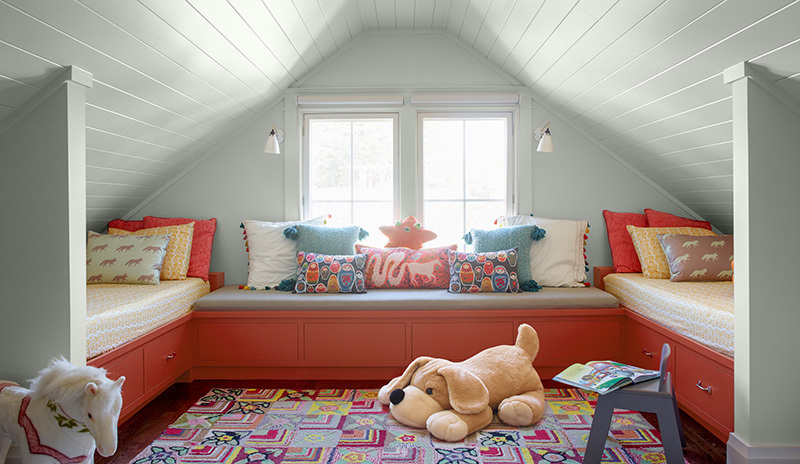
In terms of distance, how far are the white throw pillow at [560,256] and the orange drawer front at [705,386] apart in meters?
1.03

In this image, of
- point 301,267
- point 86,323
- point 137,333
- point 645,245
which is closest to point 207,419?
point 137,333

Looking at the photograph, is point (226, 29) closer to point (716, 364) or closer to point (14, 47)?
point (14, 47)

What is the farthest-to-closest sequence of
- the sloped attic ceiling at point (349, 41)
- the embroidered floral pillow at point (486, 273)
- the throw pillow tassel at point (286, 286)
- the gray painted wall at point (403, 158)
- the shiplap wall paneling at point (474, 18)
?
the gray painted wall at point (403, 158) → the throw pillow tassel at point (286, 286) → the embroidered floral pillow at point (486, 273) → the shiplap wall paneling at point (474, 18) → the sloped attic ceiling at point (349, 41)

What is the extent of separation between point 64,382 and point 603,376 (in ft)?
6.27

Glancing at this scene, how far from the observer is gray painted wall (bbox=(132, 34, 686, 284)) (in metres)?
3.78

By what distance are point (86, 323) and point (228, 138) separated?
1946 mm

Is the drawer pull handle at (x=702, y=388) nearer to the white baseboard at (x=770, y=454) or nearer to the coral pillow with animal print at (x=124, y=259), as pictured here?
the white baseboard at (x=770, y=454)

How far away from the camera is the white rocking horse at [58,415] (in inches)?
66.8

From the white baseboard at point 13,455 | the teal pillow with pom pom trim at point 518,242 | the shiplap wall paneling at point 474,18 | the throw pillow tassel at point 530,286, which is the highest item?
the shiplap wall paneling at point 474,18

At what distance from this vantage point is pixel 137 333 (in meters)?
2.54

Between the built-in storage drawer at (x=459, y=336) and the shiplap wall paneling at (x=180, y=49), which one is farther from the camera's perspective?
the built-in storage drawer at (x=459, y=336)

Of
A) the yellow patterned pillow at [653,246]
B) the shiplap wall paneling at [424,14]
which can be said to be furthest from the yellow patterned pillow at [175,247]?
the yellow patterned pillow at [653,246]

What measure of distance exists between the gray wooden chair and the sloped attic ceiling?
1.19m

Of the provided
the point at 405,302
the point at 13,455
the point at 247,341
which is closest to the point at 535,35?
the point at 405,302
